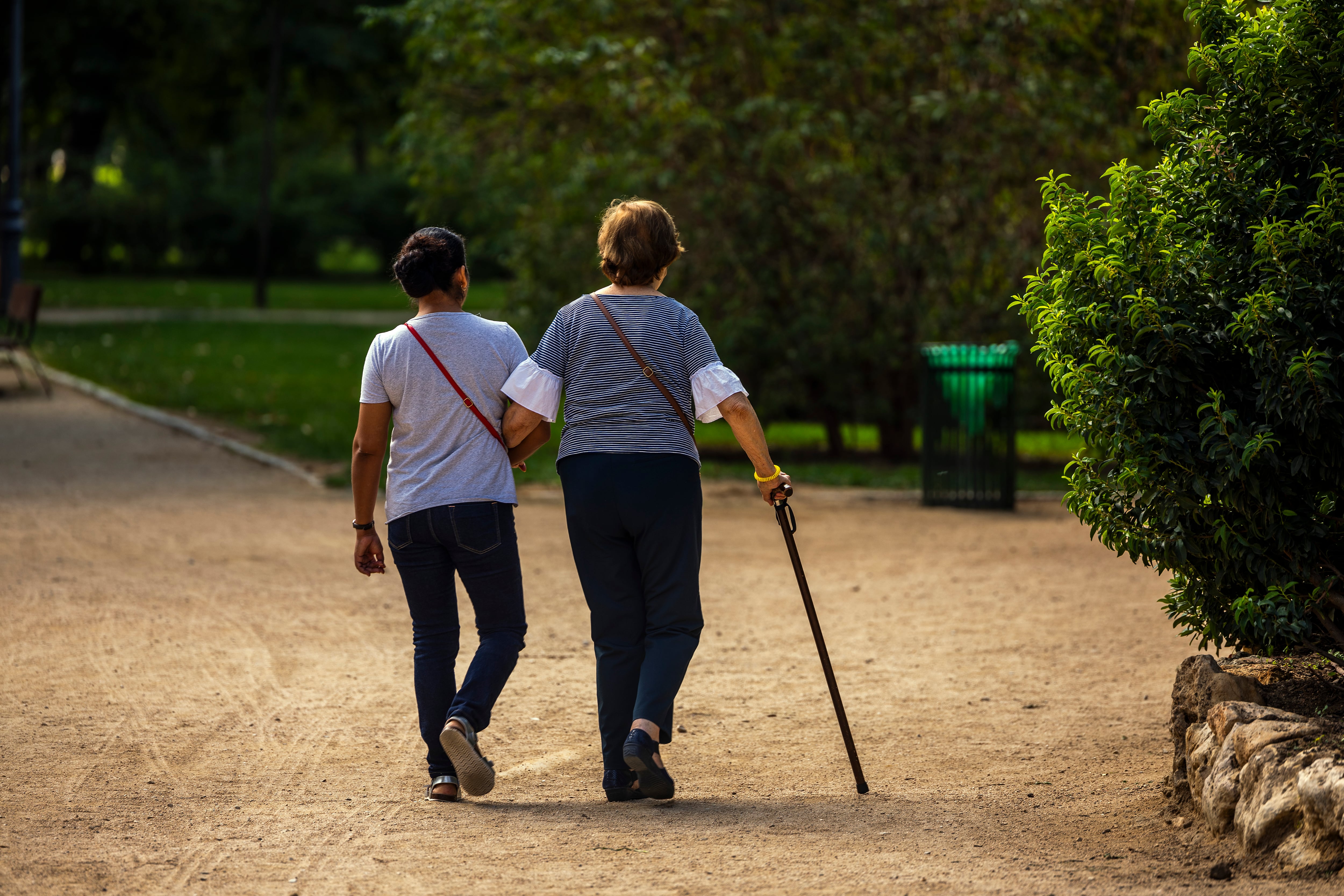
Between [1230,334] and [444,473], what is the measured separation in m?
2.40

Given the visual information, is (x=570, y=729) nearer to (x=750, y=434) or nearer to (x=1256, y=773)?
(x=750, y=434)

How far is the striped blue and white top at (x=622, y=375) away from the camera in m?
4.32

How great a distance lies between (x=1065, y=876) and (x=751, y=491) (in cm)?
798

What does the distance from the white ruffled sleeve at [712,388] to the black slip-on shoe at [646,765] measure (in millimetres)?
971

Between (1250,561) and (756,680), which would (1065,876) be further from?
(756,680)

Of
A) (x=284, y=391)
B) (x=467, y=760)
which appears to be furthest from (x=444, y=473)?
(x=284, y=391)

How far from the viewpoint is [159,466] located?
1188 centimetres

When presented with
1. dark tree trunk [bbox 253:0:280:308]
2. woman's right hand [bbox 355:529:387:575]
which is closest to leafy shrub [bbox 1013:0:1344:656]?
woman's right hand [bbox 355:529:387:575]

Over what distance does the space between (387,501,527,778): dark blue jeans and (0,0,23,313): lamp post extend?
53.2 ft

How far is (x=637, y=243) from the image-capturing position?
4.32 meters

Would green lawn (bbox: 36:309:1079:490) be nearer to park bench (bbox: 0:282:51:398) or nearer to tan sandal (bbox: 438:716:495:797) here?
park bench (bbox: 0:282:51:398)

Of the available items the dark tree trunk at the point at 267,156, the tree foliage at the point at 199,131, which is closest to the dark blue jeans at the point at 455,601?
the dark tree trunk at the point at 267,156

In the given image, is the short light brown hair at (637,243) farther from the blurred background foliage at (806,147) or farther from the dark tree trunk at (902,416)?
the dark tree trunk at (902,416)

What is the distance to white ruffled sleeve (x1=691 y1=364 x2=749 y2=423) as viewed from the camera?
4.24m
